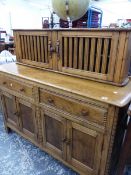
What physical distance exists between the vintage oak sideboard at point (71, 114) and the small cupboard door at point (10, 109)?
0.01 metres

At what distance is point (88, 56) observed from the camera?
3.75 feet

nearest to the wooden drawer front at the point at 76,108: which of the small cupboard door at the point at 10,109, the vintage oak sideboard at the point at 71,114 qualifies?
the vintage oak sideboard at the point at 71,114

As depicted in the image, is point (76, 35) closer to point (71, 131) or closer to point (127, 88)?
point (127, 88)

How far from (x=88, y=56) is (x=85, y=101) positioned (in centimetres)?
37

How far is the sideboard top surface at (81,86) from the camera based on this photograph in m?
0.89

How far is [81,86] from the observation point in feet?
3.51

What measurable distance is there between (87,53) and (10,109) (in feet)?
3.46

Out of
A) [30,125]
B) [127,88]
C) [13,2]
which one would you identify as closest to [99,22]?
[127,88]

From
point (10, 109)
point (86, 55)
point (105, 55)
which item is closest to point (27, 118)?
point (10, 109)

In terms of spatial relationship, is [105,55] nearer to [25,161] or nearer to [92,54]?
[92,54]

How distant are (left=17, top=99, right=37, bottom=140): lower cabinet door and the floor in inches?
8.0

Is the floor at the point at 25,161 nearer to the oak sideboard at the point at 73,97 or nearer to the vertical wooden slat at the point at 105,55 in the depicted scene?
the oak sideboard at the point at 73,97

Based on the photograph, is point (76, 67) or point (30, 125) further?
point (30, 125)

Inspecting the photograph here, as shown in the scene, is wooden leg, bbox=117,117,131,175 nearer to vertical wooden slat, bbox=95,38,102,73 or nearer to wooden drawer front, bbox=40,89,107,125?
wooden drawer front, bbox=40,89,107,125
